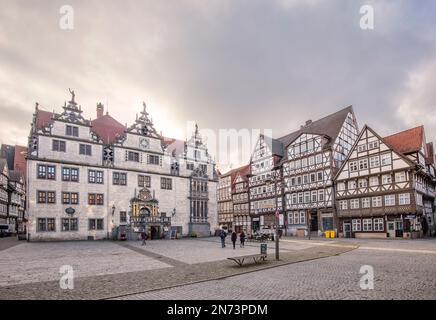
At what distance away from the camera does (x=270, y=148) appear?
168 feet

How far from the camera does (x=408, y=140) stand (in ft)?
126

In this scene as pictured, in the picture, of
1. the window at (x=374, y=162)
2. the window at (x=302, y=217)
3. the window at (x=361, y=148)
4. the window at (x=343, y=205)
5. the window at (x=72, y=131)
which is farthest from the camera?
the window at (x=302, y=217)

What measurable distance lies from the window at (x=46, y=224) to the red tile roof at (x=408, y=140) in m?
40.0

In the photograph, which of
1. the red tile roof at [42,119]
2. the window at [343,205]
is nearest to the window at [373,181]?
the window at [343,205]

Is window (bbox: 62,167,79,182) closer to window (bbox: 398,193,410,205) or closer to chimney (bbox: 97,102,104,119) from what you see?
chimney (bbox: 97,102,104,119)

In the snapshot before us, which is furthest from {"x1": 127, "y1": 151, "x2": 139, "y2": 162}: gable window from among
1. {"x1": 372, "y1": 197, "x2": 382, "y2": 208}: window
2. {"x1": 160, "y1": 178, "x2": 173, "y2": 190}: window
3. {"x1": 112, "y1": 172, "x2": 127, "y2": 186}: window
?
{"x1": 372, "y1": 197, "x2": 382, "y2": 208}: window

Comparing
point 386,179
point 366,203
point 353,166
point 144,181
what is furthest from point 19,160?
point 386,179

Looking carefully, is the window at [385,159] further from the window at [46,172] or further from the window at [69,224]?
the window at [46,172]

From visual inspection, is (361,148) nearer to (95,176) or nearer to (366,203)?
(366,203)

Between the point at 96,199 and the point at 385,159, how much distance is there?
34990mm

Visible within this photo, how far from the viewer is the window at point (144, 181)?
39594mm

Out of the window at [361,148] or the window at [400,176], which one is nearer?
the window at [400,176]
